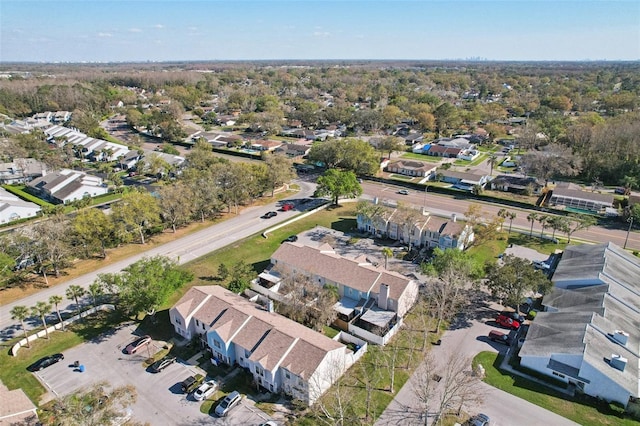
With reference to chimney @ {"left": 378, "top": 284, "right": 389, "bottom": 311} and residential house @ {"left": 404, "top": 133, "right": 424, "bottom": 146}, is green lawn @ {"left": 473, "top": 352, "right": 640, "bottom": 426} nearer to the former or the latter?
chimney @ {"left": 378, "top": 284, "right": 389, "bottom": 311}

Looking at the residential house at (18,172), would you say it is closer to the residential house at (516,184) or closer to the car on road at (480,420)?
the car on road at (480,420)

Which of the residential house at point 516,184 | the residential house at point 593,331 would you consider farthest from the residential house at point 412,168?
the residential house at point 593,331

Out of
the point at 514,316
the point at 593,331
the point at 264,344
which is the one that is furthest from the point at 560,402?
the point at 264,344

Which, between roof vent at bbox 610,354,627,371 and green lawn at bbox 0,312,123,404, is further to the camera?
green lawn at bbox 0,312,123,404

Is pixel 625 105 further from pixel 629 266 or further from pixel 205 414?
pixel 205 414

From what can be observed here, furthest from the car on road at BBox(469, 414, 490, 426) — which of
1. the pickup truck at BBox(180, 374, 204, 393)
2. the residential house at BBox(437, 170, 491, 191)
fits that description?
the residential house at BBox(437, 170, 491, 191)

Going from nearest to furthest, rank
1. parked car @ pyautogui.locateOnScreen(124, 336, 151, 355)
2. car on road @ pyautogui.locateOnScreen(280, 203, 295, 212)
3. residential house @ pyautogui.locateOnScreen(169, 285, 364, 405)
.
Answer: residential house @ pyautogui.locateOnScreen(169, 285, 364, 405) < parked car @ pyautogui.locateOnScreen(124, 336, 151, 355) < car on road @ pyautogui.locateOnScreen(280, 203, 295, 212)
